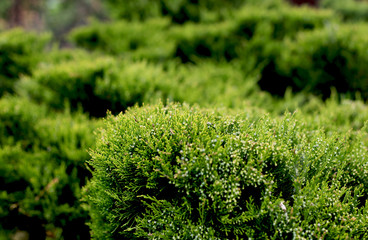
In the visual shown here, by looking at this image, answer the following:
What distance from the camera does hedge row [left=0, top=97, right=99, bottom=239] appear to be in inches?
127

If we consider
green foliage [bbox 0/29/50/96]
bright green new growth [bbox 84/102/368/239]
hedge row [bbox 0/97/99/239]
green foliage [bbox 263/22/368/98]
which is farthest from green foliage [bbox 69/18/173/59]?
bright green new growth [bbox 84/102/368/239]

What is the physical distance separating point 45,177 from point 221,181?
8.44 ft

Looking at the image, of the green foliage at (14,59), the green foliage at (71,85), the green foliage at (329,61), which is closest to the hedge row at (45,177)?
the green foliage at (71,85)

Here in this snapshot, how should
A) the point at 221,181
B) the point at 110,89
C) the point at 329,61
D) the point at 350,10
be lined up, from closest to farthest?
1. the point at 221,181
2. the point at 110,89
3. the point at 329,61
4. the point at 350,10

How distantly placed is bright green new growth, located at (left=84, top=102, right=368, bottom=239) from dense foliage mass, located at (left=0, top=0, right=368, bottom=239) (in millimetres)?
12

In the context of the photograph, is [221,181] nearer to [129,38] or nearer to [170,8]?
[129,38]

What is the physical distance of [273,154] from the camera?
2000mm

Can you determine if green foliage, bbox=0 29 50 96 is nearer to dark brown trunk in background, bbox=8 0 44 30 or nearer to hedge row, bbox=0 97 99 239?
hedge row, bbox=0 97 99 239

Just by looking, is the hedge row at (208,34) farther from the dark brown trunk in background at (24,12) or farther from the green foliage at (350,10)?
the dark brown trunk in background at (24,12)

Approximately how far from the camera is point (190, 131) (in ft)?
6.86

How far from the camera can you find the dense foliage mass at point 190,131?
1904 millimetres

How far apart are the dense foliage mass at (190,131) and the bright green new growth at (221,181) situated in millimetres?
12

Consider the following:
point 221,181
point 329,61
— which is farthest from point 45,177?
point 329,61

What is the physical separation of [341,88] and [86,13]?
1445cm
